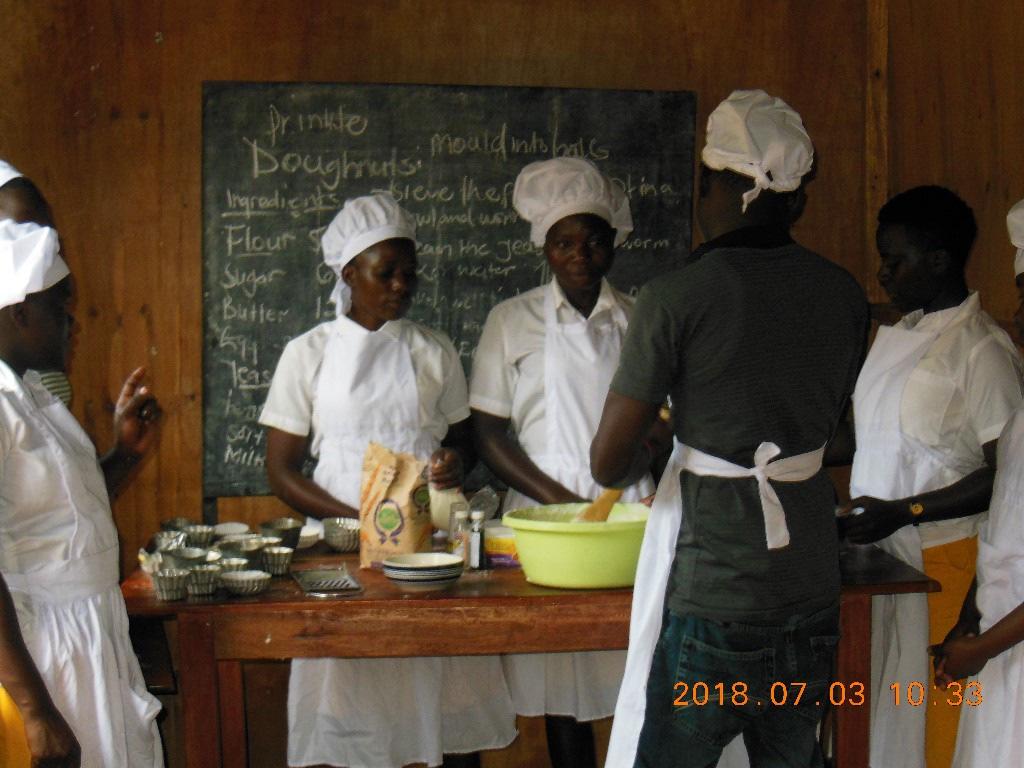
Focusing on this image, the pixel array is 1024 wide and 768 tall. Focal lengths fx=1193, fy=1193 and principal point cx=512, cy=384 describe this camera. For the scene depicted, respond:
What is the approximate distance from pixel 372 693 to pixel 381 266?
1211 mm

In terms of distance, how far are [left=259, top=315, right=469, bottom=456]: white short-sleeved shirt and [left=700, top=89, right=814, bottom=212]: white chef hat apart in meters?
1.54

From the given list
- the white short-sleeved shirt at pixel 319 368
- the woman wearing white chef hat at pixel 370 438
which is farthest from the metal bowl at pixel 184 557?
the white short-sleeved shirt at pixel 319 368

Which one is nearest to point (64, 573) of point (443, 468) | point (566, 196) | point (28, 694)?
point (28, 694)

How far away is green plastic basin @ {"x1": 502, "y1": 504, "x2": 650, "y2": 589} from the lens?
8.60ft

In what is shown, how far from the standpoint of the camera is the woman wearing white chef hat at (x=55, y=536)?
227 cm

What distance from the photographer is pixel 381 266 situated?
11.3ft

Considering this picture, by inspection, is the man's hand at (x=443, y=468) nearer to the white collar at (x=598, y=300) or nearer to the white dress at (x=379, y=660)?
the white dress at (x=379, y=660)

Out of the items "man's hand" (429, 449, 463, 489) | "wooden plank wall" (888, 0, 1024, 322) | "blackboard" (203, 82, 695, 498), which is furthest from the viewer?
"blackboard" (203, 82, 695, 498)

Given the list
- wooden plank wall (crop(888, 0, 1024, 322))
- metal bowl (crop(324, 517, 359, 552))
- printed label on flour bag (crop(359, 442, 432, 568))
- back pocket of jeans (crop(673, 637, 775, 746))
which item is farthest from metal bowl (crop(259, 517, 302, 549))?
wooden plank wall (crop(888, 0, 1024, 322))

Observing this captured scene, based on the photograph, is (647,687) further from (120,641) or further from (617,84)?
(617,84)

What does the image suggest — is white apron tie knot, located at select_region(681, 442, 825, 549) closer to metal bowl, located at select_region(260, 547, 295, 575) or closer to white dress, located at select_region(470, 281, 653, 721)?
metal bowl, located at select_region(260, 547, 295, 575)

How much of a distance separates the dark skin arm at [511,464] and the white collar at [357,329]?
345 mm

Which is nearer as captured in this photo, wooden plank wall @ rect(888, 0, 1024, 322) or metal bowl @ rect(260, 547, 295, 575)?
metal bowl @ rect(260, 547, 295, 575)

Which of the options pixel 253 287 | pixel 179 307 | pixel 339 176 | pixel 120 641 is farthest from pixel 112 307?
pixel 120 641
